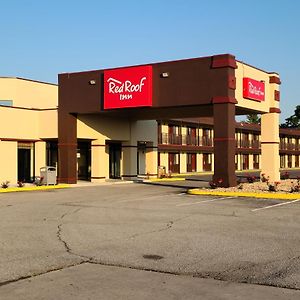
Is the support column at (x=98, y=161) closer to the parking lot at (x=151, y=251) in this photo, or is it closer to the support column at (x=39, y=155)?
the support column at (x=39, y=155)

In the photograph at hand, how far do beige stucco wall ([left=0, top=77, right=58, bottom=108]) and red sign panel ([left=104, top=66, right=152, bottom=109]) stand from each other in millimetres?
9466

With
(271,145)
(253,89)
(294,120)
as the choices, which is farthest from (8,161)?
(294,120)

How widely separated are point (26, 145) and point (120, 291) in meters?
26.8

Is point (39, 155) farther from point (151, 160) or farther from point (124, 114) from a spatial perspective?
point (151, 160)

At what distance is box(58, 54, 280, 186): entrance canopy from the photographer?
84.2ft

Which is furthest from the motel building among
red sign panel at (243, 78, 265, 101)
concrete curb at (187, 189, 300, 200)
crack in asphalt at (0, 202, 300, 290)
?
crack in asphalt at (0, 202, 300, 290)

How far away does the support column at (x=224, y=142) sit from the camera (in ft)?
83.6

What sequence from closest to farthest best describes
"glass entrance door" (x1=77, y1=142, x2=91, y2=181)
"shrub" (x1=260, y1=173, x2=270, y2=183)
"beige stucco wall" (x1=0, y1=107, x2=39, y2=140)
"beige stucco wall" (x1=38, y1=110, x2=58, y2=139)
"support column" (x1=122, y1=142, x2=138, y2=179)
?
"shrub" (x1=260, y1=173, x2=270, y2=183) < "beige stucco wall" (x1=0, y1=107, x2=39, y2=140) < "beige stucco wall" (x1=38, y1=110, x2=58, y2=139) < "glass entrance door" (x1=77, y1=142, x2=91, y2=181) < "support column" (x1=122, y1=142, x2=138, y2=179)

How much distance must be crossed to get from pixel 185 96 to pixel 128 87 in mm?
3796

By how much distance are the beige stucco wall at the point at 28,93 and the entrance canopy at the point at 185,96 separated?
5.85 meters

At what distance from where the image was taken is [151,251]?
9602 mm

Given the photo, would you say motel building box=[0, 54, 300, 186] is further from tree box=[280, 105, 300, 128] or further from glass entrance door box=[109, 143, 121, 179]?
tree box=[280, 105, 300, 128]

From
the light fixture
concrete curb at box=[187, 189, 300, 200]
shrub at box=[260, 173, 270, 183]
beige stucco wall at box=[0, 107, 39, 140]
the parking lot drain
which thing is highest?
the light fixture

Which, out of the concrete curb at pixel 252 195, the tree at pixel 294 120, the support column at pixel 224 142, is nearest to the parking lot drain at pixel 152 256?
the concrete curb at pixel 252 195
